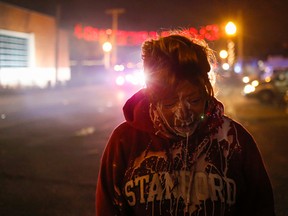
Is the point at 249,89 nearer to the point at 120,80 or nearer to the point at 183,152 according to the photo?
the point at 120,80

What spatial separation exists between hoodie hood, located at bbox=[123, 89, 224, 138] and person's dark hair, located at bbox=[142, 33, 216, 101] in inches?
2.8

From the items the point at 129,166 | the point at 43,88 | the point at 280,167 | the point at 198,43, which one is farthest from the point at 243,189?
the point at 43,88

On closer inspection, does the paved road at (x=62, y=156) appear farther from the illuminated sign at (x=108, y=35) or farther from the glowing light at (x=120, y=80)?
the illuminated sign at (x=108, y=35)

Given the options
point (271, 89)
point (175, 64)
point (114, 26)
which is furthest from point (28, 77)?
point (175, 64)

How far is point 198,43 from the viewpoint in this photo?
1.80 meters

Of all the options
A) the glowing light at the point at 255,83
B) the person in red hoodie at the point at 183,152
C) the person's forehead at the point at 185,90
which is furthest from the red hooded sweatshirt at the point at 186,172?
the glowing light at the point at 255,83

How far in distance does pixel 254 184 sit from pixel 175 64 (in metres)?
0.59

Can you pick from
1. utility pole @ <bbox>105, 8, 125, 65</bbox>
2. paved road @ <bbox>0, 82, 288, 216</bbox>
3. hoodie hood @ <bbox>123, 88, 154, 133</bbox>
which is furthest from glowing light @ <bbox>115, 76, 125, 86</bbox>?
hoodie hood @ <bbox>123, 88, 154, 133</bbox>

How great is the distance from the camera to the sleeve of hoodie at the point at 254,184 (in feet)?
5.81

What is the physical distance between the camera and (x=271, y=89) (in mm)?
21406

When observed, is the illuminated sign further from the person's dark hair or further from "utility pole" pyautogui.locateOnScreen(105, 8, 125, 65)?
the person's dark hair

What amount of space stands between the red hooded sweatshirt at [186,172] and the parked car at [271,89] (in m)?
19.5

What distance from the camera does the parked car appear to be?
68.3 feet

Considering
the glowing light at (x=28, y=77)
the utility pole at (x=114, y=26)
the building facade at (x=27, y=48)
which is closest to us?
the building facade at (x=27, y=48)
